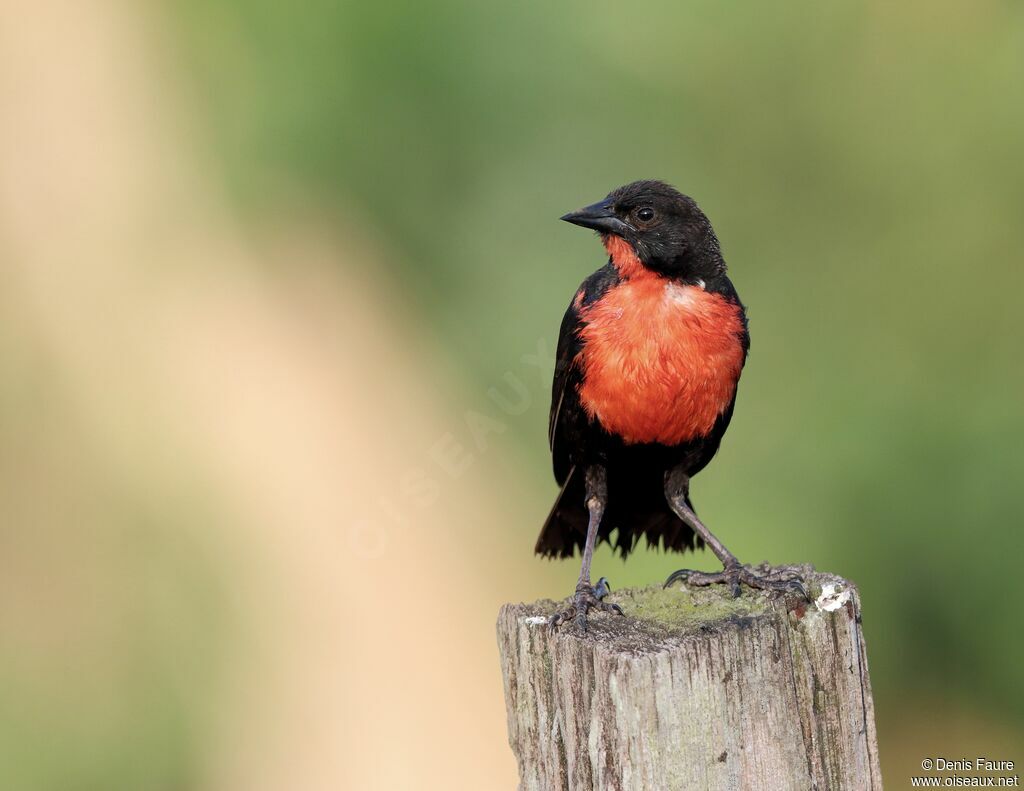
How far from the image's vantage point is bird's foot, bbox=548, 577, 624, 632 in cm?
384

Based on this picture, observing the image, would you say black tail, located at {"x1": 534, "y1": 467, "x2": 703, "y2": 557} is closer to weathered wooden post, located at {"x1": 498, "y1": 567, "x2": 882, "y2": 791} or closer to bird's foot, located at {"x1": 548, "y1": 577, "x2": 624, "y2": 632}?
bird's foot, located at {"x1": 548, "y1": 577, "x2": 624, "y2": 632}

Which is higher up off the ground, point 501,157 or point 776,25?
point 776,25

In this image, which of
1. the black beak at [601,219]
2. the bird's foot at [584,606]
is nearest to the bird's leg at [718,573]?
the bird's foot at [584,606]

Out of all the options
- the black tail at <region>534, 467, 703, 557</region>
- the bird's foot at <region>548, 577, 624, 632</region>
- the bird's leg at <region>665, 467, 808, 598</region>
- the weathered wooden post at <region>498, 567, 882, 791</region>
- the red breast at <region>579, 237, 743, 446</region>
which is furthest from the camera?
the black tail at <region>534, 467, 703, 557</region>

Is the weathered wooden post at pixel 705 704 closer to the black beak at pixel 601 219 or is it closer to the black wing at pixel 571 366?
the black wing at pixel 571 366

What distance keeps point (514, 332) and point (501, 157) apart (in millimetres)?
1439

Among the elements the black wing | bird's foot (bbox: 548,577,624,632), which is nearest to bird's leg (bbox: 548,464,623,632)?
bird's foot (bbox: 548,577,624,632)

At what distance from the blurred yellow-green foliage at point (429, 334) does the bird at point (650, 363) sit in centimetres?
260

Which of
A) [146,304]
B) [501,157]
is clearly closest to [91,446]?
[146,304]

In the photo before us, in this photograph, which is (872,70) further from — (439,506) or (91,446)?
(91,446)

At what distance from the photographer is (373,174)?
9727 millimetres

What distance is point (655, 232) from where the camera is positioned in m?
4.88

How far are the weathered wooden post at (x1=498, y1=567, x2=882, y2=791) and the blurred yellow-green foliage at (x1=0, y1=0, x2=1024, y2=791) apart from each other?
3.93 meters

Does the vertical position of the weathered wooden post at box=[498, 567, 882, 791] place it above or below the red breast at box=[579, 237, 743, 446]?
below
